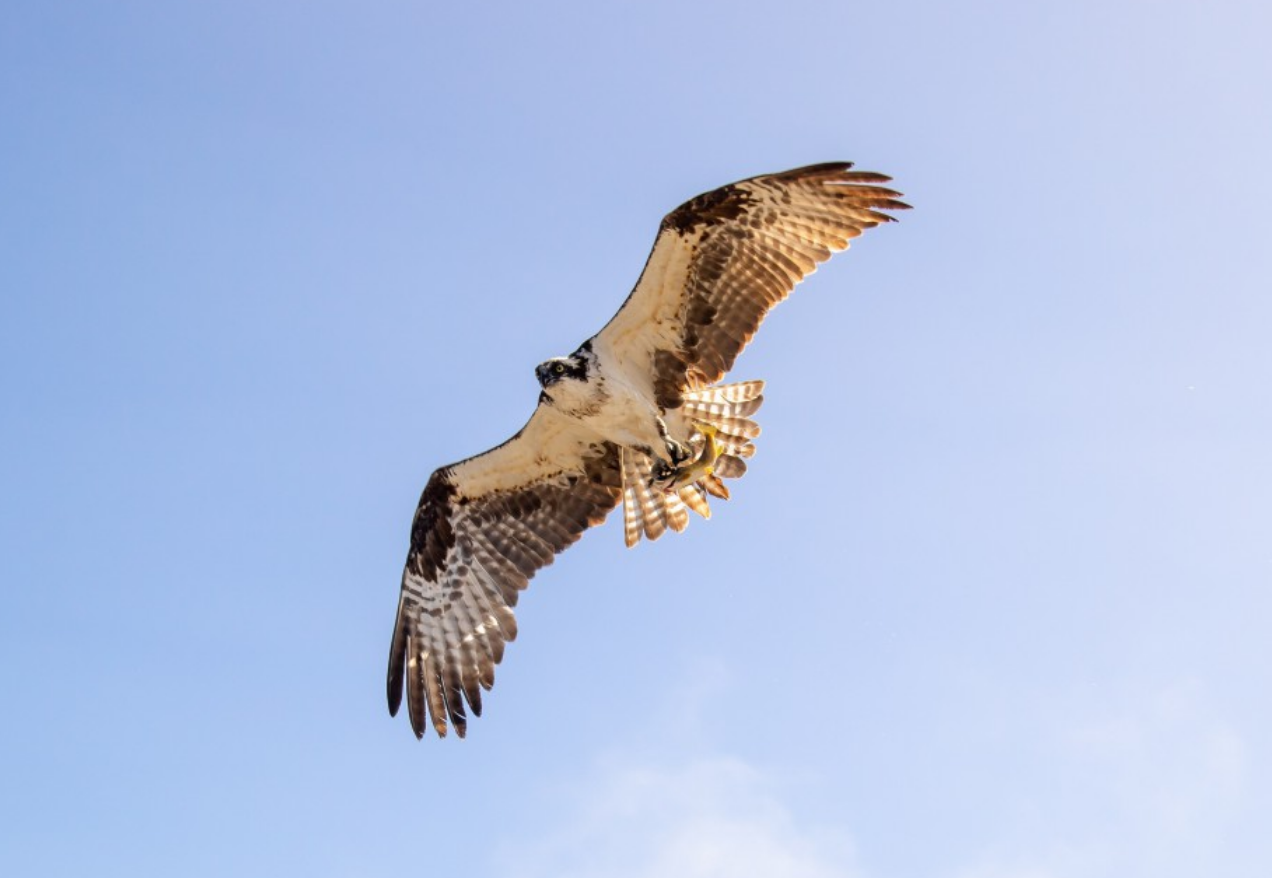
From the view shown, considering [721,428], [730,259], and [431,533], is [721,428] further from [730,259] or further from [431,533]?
[431,533]

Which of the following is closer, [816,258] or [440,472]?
[816,258]

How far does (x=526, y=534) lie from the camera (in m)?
13.2

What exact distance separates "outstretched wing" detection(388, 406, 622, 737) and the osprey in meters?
0.01

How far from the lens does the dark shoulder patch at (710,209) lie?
443 inches

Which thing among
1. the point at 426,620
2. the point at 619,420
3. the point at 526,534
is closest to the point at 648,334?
the point at 619,420

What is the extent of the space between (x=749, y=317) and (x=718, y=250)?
0.62 m

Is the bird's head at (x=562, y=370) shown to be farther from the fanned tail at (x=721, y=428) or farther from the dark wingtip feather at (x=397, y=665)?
the dark wingtip feather at (x=397, y=665)

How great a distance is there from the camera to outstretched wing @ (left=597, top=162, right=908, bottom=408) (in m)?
11.3

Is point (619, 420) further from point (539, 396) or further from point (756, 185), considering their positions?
point (756, 185)

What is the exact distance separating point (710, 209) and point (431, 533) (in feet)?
13.3

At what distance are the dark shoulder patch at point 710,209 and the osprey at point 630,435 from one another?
0.01m

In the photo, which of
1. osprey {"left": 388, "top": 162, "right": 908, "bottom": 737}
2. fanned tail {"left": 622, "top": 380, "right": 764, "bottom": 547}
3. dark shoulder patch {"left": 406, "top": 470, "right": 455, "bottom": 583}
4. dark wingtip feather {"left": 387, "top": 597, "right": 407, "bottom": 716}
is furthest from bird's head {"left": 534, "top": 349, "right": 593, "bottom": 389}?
dark wingtip feather {"left": 387, "top": 597, "right": 407, "bottom": 716}

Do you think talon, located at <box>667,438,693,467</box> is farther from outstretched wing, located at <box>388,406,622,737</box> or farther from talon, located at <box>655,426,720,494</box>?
outstretched wing, located at <box>388,406,622,737</box>

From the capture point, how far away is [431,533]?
1327cm
